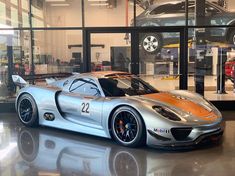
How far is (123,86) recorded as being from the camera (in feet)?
18.8

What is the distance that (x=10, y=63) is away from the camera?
29.2 feet

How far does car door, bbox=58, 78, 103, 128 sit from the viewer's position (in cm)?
540

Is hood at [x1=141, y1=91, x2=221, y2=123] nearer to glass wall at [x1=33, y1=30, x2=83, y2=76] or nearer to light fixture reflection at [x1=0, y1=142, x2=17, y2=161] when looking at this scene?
light fixture reflection at [x1=0, y1=142, x2=17, y2=161]

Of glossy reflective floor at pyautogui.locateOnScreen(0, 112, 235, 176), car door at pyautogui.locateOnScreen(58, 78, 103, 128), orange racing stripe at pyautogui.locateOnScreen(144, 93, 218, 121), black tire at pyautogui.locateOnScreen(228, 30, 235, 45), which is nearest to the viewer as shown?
glossy reflective floor at pyautogui.locateOnScreen(0, 112, 235, 176)

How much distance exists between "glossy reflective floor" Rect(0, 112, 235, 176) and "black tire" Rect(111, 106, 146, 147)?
0.12 meters

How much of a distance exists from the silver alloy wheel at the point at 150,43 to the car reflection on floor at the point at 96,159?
3.96 metres

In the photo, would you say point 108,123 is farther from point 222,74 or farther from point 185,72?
point 222,74

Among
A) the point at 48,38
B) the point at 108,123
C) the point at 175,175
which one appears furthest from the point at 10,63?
the point at 175,175

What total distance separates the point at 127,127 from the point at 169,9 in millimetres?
4817

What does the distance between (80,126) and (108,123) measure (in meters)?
0.67

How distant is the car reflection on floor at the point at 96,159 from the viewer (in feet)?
13.2

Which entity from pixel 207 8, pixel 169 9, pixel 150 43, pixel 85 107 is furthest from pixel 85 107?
pixel 207 8

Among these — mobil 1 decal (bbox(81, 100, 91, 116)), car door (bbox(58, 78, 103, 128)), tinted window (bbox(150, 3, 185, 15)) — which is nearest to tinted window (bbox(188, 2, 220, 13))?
tinted window (bbox(150, 3, 185, 15))

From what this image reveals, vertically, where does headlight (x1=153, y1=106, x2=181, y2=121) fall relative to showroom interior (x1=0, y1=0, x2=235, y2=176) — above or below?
below
